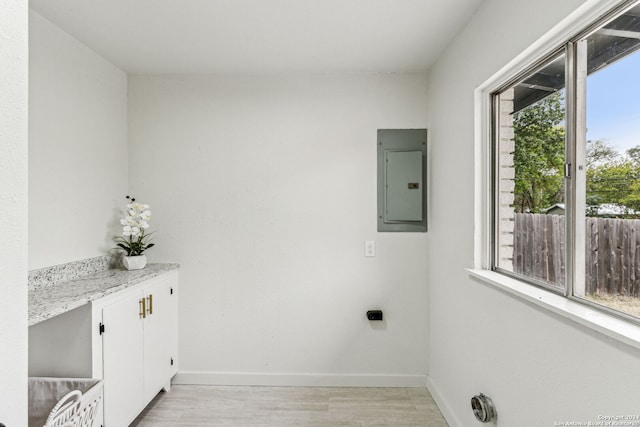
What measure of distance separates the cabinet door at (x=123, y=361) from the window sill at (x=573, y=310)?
6.45 ft

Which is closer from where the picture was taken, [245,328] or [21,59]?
[21,59]

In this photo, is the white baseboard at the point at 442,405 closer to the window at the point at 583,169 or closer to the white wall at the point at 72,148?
the window at the point at 583,169

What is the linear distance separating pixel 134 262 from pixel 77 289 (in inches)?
25.2

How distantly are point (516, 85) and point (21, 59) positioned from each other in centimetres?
193

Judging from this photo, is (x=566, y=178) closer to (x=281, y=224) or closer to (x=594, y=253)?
(x=594, y=253)

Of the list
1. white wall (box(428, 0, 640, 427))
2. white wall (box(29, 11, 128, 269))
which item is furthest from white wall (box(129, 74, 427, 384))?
white wall (box(428, 0, 640, 427))

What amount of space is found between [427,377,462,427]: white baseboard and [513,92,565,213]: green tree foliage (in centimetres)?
136

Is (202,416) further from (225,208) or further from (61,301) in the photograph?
(225,208)

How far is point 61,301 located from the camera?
170cm

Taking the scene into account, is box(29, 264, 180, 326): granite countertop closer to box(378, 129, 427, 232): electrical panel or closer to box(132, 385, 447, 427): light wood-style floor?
box(132, 385, 447, 427): light wood-style floor

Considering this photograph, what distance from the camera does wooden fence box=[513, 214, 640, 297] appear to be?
3.67ft

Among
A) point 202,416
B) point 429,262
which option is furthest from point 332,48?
point 202,416

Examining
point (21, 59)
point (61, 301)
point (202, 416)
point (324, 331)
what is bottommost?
point (202, 416)

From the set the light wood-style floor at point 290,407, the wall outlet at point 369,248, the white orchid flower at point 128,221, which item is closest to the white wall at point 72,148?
the white orchid flower at point 128,221
